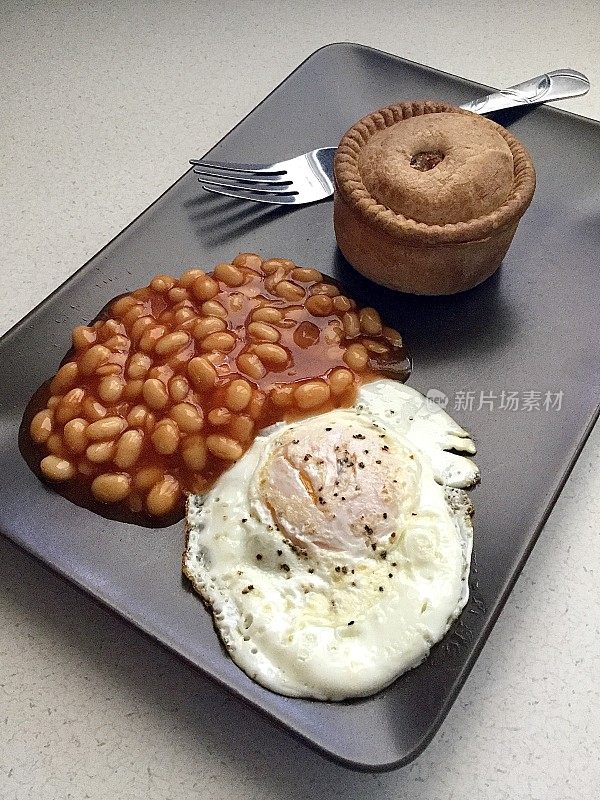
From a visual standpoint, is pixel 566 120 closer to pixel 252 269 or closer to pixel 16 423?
pixel 252 269

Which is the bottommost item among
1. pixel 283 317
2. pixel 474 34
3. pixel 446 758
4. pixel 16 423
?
pixel 446 758

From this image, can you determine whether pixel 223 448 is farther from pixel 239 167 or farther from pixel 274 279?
pixel 239 167

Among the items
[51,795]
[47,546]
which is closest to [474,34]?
[47,546]

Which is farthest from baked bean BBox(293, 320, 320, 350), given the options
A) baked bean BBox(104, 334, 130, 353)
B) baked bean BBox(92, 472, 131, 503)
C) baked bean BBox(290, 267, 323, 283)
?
baked bean BBox(92, 472, 131, 503)

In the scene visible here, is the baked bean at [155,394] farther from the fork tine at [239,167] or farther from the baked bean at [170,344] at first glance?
the fork tine at [239,167]

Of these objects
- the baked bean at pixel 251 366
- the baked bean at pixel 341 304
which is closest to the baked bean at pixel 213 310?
the baked bean at pixel 251 366

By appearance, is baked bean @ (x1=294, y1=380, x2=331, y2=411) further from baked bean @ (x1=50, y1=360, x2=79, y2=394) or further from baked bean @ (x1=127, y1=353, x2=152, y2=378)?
baked bean @ (x1=50, y1=360, x2=79, y2=394)
